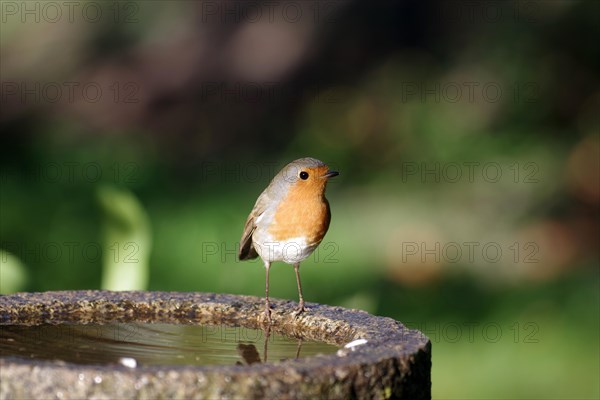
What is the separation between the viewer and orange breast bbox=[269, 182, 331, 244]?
322cm

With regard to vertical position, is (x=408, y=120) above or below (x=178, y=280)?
above

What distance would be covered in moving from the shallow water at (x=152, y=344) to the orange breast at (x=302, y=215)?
500 mm

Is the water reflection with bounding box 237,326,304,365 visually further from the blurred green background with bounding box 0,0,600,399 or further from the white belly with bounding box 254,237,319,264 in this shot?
the blurred green background with bounding box 0,0,600,399

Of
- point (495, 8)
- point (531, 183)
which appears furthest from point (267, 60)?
point (531, 183)

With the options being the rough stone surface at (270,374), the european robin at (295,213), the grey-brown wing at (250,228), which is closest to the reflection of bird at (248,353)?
the rough stone surface at (270,374)

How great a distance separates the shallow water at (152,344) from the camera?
91.9 inches

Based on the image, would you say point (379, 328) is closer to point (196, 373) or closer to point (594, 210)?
point (196, 373)

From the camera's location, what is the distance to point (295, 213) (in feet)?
10.7

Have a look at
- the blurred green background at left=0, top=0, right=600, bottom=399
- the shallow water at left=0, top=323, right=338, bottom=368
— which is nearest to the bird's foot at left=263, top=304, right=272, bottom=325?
the shallow water at left=0, top=323, right=338, bottom=368

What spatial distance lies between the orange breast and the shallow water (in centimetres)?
50

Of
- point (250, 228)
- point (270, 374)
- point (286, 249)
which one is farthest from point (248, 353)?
point (250, 228)

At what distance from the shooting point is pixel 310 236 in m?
3.22

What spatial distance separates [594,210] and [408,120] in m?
1.55

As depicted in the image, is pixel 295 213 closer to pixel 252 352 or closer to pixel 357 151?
pixel 252 352
